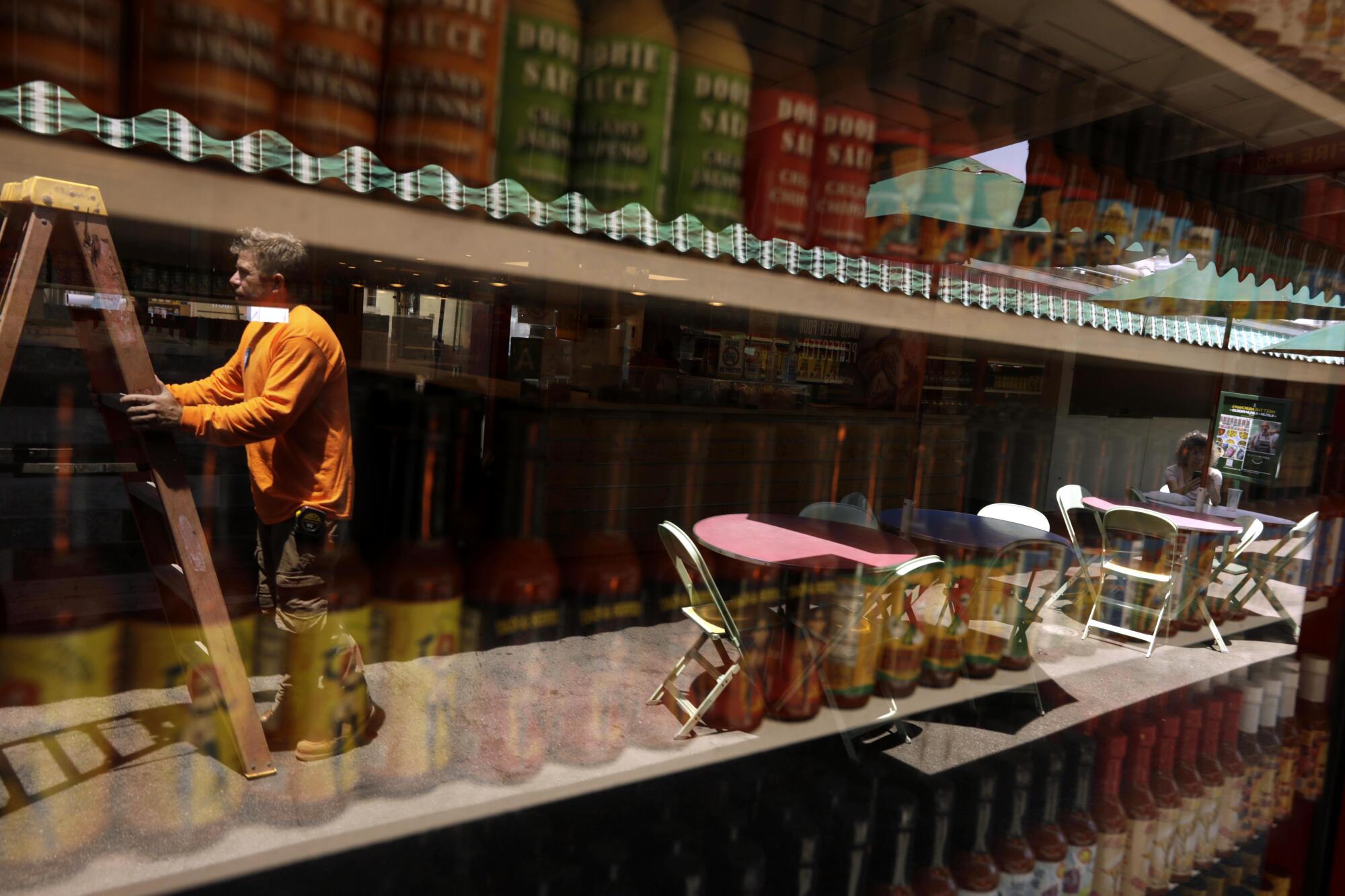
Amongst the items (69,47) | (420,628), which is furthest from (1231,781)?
(69,47)

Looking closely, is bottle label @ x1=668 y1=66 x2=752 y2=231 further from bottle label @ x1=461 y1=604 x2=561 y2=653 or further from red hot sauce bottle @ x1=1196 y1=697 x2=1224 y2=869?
bottle label @ x1=461 y1=604 x2=561 y2=653

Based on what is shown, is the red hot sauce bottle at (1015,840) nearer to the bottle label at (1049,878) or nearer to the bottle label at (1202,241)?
the bottle label at (1049,878)

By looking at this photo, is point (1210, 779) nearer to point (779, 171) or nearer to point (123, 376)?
point (779, 171)

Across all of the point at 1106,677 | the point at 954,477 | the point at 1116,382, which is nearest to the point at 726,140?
the point at 1106,677

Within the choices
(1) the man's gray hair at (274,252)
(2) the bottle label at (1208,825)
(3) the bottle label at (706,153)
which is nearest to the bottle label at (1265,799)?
(2) the bottle label at (1208,825)

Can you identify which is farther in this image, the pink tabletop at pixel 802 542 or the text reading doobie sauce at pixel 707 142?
the pink tabletop at pixel 802 542

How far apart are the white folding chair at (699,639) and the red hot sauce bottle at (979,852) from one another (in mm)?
832

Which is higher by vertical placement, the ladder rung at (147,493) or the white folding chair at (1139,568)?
the ladder rung at (147,493)

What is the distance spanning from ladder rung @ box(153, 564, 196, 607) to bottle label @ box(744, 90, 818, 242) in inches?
65.3

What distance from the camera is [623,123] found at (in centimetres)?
116

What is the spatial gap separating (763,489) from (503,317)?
188 cm

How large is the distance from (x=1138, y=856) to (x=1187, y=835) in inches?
8.4

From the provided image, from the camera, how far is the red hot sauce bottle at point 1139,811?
6.28 feet

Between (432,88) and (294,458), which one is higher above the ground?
(432,88)
